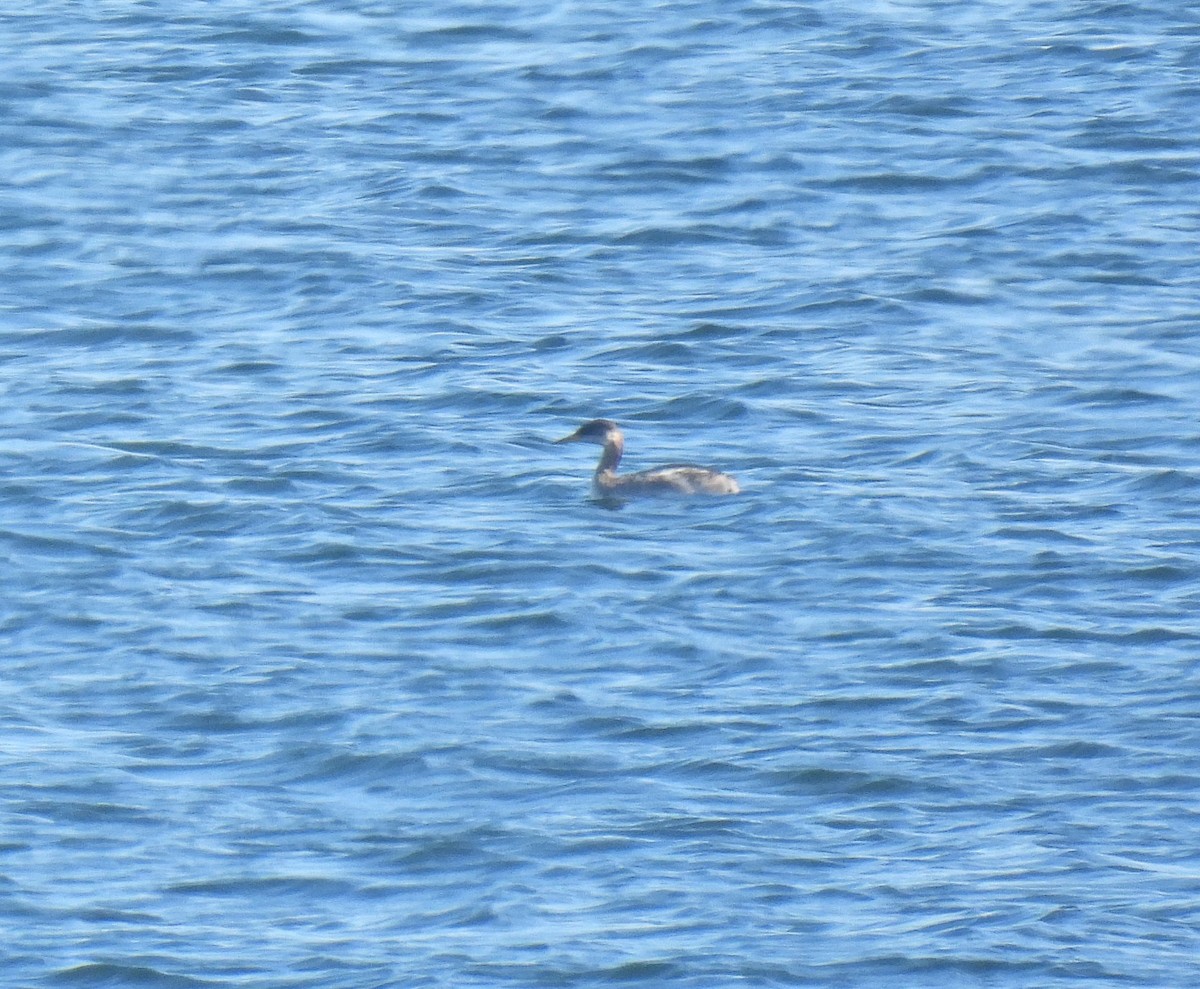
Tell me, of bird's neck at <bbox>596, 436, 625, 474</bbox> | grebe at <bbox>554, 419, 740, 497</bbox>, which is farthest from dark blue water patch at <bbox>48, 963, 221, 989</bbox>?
bird's neck at <bbox>596, 436, 625, 474</bbox>

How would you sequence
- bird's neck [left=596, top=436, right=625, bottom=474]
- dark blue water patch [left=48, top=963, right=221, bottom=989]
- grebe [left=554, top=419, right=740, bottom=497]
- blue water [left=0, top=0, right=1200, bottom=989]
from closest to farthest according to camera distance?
dark blue water patch [left=48, top=963, right=221, bottom=989] → blue water [left=0, top=0, right=1200, bottom=989] → grebe [left=554, top=419, right=740, bottom=497] → bird's neck [left=596, top=436, right=625, bottom=474]

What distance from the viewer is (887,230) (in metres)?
20.0

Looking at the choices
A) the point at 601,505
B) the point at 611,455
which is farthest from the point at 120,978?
the point at 611,455

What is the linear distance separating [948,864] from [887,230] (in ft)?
33.8

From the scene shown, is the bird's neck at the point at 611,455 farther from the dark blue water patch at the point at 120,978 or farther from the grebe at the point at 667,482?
the dark blue water patch at the point at 120,978

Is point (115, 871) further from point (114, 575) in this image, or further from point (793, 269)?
point (793, 269)

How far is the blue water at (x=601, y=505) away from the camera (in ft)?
33.4

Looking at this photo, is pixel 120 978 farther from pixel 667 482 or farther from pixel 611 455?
pixel 611 455

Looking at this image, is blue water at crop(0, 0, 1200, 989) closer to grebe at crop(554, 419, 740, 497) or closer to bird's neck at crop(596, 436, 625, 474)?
grebe at crop(554, 419, 740, 497)

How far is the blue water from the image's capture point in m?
10.2

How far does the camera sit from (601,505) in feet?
50.5

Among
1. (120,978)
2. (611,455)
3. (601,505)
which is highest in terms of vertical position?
(120,978)

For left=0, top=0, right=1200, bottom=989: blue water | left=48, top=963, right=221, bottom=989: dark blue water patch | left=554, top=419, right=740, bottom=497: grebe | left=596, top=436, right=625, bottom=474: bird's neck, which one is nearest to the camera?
left=48, top=963, right=221, bottom=989: dark blue water patch

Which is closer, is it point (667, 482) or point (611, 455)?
point (667, 482)
